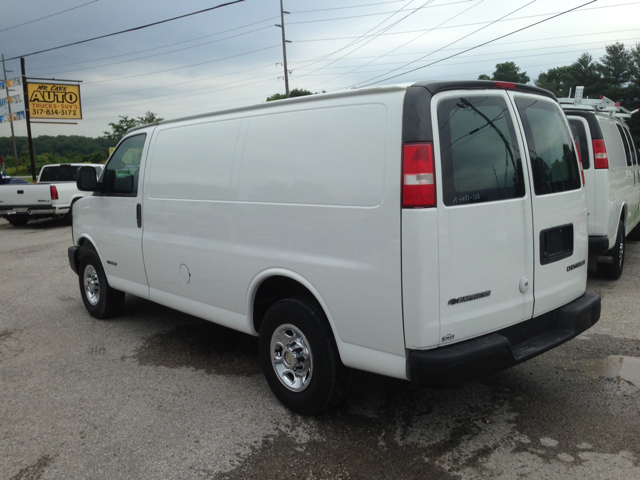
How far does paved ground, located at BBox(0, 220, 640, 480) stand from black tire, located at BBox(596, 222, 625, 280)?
1785 mm

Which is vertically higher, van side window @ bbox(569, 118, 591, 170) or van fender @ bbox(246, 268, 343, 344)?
van side window @ bbox(569, 118, 591, 170)

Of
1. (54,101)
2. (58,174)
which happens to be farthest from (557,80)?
(58,174)

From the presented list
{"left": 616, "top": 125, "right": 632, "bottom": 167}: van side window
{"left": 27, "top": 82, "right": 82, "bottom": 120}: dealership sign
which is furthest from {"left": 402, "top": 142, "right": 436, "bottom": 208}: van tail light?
{"left": 27, "top": 82, "right": 82, "bottom": 120}: dealership sign

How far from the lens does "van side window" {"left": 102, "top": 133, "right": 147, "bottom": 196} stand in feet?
17.8

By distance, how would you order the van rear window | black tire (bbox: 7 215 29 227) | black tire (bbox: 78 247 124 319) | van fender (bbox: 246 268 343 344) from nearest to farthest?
van fender (bbox: 246 268 343 344)
black tire (bbox: 78 247 124 319)
black tire (bbox: 7 215 29 227)
the van rear window

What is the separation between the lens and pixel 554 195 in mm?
3639

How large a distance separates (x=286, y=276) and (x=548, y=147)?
1999 millimetres

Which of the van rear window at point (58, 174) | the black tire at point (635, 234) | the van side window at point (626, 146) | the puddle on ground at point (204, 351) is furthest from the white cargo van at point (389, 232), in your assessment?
the van rear window at point (58, 174)

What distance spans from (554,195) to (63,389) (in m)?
4.05

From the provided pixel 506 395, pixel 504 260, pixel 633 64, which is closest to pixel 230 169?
pixel 504 260

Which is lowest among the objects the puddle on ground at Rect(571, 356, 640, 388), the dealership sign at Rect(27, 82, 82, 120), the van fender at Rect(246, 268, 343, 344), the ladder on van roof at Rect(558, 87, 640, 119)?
the puddle on ground at Rect(571, 356, 640, 388)

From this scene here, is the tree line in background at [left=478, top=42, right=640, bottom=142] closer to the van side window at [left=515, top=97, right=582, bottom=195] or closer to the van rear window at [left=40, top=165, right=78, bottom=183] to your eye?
the van rear window at [left=40, top=165, right=78, bottom=183]

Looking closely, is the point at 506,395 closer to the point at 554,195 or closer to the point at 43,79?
the point at 554,195

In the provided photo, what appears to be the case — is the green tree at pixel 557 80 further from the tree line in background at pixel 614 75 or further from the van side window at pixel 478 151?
the van side window at pixel 478 151
